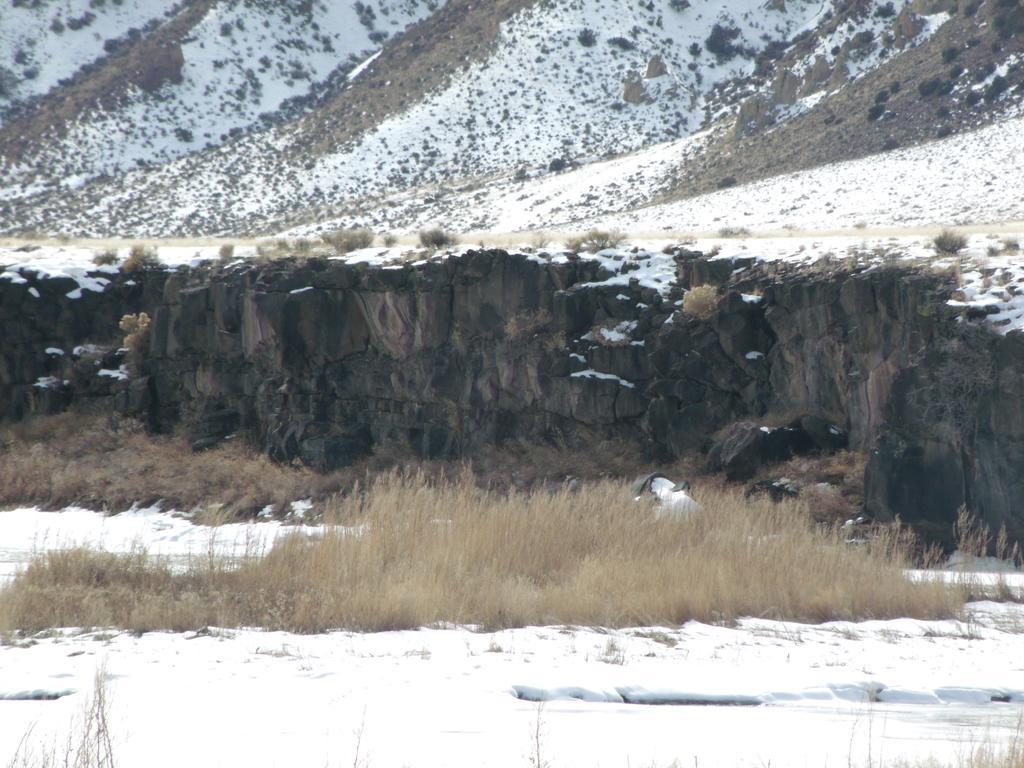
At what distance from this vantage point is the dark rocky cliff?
15.5m

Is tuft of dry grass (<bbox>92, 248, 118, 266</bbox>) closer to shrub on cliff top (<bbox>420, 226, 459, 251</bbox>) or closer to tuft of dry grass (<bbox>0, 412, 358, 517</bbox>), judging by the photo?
tuft of dry grass (<bbox>0, 412, 358, 517</bbox>)

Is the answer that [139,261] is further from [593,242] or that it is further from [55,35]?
[55,35]

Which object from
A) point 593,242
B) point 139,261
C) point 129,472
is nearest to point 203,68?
point 139,261

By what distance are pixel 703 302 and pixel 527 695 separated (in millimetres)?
14558

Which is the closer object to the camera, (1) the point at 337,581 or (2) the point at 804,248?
(1) the point at 337,581

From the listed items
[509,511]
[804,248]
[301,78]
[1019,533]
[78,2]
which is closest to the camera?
[509,511]

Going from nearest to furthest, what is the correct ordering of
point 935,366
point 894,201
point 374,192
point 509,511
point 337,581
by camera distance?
point 337,581, point 509,511, point 935,366, point 894,201, point 374,192

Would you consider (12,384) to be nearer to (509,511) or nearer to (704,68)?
(509,511)

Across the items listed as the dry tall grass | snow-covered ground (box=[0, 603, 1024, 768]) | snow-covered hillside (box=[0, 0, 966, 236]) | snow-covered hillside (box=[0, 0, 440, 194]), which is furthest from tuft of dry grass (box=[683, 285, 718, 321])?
snow-covered hillside (box=[0, 0, 440, 194])

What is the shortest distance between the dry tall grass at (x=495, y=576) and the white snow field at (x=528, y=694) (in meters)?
0.40

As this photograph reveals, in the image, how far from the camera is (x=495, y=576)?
932 centimetres

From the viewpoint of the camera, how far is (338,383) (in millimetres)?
23703

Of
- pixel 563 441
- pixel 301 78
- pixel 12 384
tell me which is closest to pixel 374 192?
pixel 301 78

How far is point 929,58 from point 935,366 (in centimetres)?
4764
